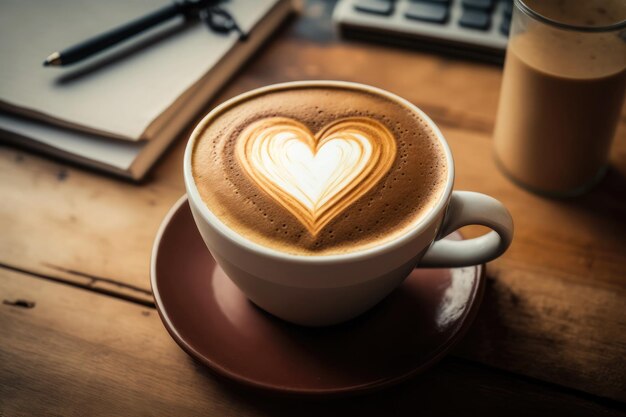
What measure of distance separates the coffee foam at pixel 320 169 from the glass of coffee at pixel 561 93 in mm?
189

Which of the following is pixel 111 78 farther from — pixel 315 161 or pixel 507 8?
pixel 507 8

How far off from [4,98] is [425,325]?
63cm

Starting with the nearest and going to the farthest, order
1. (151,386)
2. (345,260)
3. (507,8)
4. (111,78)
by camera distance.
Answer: (345,260) → (151,386) → (111,78) → (507,8)

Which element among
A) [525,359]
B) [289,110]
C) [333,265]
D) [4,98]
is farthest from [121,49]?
[525,359]

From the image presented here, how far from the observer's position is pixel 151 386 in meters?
0.60

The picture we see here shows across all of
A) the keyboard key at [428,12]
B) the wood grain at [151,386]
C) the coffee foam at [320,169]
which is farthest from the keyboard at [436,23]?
the wood grain at [151,386]

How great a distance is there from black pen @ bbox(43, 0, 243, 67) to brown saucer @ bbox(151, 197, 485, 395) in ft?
1.13

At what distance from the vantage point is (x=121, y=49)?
92 centimetres

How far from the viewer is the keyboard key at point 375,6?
97cm

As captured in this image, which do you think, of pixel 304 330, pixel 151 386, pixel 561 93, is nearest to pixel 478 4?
pixel 561 93

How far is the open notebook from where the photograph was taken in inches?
31.5

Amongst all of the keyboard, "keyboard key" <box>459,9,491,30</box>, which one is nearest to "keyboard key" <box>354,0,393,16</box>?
the keyboard

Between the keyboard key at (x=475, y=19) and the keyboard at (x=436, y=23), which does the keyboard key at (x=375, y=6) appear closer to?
the keyboard at (x=436, y=23)

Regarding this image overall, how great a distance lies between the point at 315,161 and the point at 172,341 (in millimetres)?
239
